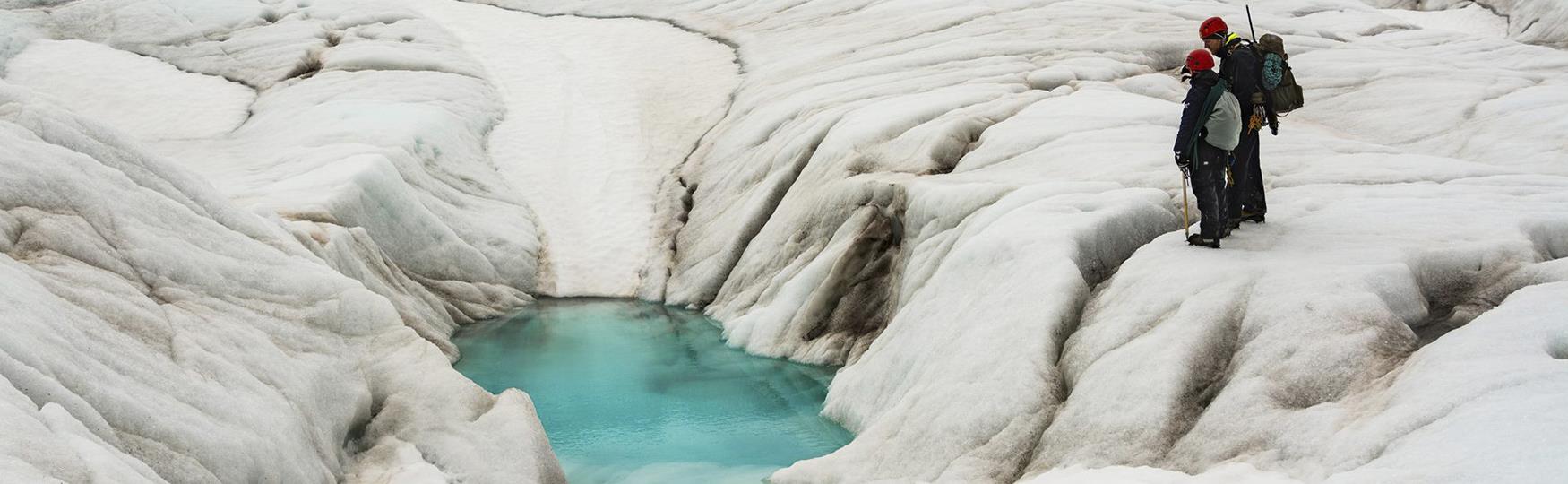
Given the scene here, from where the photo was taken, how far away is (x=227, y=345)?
994 cm

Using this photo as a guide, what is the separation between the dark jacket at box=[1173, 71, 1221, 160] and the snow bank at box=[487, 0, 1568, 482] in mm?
1000

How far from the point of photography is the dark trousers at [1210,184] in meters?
10.8

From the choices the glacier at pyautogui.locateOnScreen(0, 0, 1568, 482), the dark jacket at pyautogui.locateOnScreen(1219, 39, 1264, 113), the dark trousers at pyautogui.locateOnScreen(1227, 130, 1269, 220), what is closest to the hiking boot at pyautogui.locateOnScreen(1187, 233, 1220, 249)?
the glacier at pyautogui.locateOnScreen(0, 0, 1568, 482)

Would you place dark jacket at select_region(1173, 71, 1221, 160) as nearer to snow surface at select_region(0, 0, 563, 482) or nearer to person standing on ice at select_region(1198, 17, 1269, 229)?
person standing on ice at select_region(1198, 17, 1269, 229)

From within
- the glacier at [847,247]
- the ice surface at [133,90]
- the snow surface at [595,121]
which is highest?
the glacier at [847,247]

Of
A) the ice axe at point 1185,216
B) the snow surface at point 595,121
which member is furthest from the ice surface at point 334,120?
the ice axe at point 1185,216

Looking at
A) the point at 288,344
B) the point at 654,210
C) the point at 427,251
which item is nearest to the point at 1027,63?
the point at 654,210

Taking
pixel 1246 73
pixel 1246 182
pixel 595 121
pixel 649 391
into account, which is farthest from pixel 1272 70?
pixel 595 121

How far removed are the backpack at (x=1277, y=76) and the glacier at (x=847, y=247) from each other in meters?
1.13

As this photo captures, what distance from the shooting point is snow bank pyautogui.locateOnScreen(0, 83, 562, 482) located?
7945 mm

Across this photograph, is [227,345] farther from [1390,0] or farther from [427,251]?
[1390,0]

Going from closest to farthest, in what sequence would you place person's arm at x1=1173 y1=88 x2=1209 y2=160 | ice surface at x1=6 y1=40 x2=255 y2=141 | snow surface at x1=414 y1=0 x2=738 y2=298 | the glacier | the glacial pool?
1. the glacier
2. person's arm at x1=1173 y1=88 x2=1209 y2=160
3. the glacial pool
4. snow surface at x1=414 y1=0 x2=738 y2=298
5. ice surface at x1=6 y1=40 x2=255 y2=141

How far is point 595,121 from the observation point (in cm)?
2661

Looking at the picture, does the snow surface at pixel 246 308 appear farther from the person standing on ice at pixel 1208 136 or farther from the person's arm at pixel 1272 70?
the person's arm at pixel 1272 70
